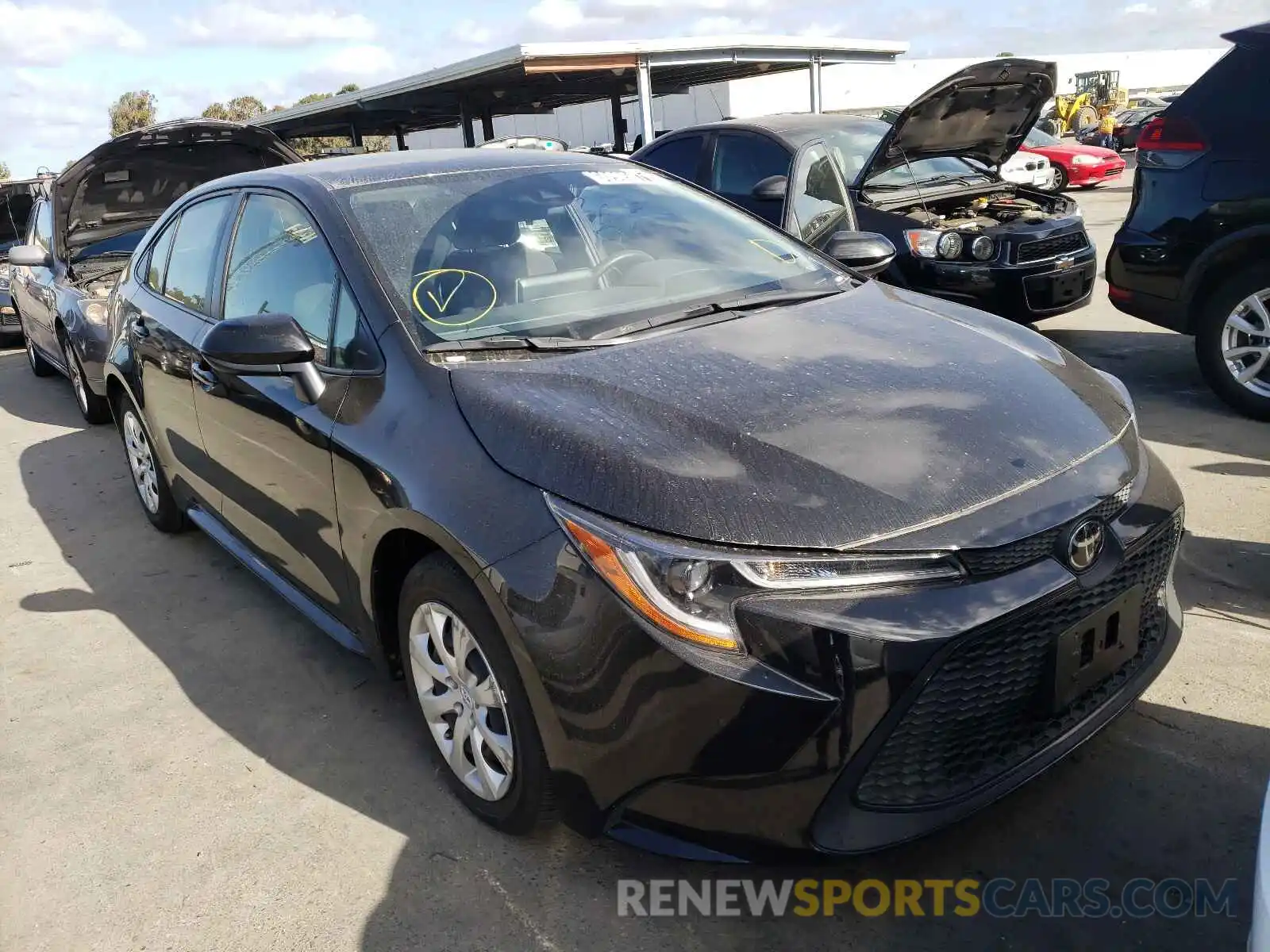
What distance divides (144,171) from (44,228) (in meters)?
1.06

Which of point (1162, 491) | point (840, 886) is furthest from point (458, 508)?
point (1162, 491)

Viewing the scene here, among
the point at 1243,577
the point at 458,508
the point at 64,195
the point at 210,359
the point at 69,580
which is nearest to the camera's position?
the point at 458,508

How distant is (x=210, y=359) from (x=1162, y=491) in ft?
8.26

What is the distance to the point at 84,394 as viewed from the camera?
23.8 feet

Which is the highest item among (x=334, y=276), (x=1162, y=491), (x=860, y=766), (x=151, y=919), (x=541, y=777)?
(x=334, y=276)

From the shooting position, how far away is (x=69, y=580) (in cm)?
452

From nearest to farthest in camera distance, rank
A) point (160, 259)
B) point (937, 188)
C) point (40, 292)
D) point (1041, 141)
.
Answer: point (160, 259) → point (937, 188) → point (40, 292) → point (1041, 141)

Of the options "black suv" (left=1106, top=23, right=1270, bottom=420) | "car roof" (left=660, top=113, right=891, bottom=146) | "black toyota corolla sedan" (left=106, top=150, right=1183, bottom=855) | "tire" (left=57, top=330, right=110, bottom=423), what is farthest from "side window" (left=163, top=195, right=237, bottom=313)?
"black suv" (left=1106, top=23, right=1270, bottom=420)

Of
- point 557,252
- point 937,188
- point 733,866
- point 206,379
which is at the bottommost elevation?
point 733,866

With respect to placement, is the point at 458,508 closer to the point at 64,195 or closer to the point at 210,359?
the point at 210,359

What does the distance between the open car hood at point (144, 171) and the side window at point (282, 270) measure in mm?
4176

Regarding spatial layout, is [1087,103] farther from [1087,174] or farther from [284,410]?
[284,410]

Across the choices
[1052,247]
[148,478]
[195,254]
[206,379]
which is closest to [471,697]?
[206,379]

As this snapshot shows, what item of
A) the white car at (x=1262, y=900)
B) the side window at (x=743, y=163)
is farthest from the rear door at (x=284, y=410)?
the side window at (x=743, y=163)
